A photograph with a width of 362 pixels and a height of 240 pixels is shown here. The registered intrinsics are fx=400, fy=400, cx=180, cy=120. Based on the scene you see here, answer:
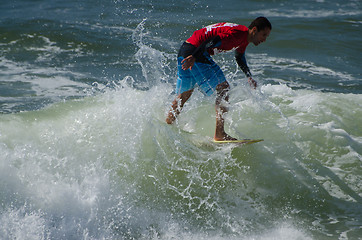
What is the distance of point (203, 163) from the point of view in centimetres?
473

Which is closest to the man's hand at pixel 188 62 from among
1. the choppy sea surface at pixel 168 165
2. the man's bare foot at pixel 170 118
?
the choppy sea surface at pixel 168 165

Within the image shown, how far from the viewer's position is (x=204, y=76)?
4590 mm

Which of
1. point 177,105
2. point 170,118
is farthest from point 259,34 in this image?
point 170,118

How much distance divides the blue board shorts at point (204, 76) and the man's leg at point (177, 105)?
14 cm

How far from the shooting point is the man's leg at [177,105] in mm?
4882

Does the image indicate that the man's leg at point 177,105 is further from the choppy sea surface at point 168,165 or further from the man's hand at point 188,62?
the man's hand at point 188,62

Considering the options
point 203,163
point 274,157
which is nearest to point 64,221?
point 203,163

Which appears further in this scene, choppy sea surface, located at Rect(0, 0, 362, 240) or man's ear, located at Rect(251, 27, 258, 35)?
man's ear, located at Rect(251, 27, 258, 35)

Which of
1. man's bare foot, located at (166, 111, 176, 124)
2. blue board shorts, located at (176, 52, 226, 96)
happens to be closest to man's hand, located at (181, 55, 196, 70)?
blue board shorts, located at (176, 52, 226, 96)

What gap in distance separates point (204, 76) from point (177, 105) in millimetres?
581

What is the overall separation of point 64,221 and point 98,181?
1.84 ft

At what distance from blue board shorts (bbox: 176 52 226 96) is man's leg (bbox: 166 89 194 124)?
143 millimetres

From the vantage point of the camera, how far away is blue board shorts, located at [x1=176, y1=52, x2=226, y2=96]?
179 inches

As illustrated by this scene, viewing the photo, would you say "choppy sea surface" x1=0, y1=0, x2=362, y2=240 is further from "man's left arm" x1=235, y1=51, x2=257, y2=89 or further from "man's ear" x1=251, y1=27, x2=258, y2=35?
"man's ear" x1=251, y1=27, x2=258, y2=35
